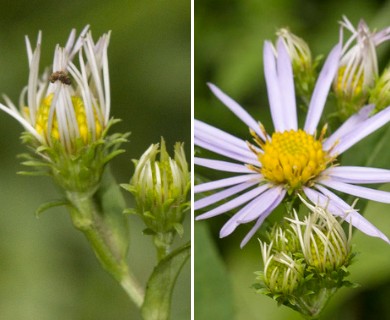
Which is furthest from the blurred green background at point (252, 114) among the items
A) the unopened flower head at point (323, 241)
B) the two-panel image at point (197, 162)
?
the unopened flower head at point (323, 241)

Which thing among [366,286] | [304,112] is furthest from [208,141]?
[366,286]

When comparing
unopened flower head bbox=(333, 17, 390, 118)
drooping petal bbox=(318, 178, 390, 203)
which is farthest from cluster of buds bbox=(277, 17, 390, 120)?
drooping petal bbox=(318, 178, 390, 203)

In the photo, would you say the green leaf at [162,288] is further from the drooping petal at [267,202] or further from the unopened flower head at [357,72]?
the unopened flower head at [357,72]

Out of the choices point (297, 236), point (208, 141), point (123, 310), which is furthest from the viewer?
point (123, 310)

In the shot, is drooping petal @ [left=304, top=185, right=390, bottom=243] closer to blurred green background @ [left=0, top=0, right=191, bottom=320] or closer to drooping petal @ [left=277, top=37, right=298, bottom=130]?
drooping petal @ [left=277, top=37, right=298, bottom=130]

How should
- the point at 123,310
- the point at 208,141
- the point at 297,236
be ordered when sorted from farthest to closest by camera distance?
1. the point at 123,310
2. the point at 208,141
3. the point at 297,236

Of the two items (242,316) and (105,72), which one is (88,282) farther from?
(105,72)
